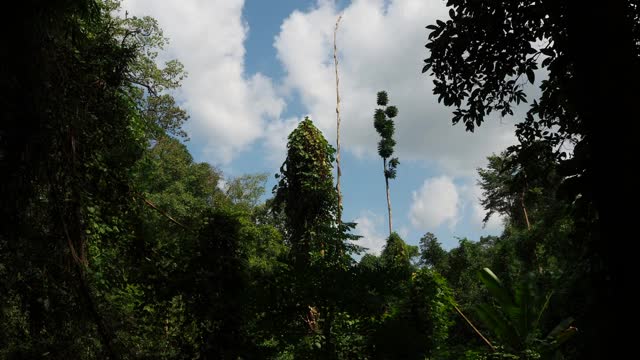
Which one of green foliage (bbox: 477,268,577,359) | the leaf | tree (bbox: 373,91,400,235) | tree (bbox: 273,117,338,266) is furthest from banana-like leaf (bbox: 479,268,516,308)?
tree (bbox: 373,91,400,235)

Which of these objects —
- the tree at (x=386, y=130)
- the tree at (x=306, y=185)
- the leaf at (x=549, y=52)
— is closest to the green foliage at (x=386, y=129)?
the tree at (x=386, y=130)

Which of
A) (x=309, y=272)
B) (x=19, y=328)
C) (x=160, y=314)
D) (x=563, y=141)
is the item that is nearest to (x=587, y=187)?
(x=563, y=141)

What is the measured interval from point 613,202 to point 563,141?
276 cm

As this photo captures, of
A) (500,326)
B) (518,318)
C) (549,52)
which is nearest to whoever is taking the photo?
(549,52)

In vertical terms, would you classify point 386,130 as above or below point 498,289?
above

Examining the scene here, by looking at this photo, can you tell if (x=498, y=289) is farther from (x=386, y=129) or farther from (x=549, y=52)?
(x=386, y=129)

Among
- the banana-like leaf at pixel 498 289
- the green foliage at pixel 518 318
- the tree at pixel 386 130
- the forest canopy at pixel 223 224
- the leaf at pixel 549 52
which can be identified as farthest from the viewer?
the tree at pixel 386 130

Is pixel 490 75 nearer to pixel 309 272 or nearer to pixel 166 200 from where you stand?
pixel 309 272

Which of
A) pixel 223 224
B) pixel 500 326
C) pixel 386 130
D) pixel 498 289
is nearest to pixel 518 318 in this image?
pixel 500 326

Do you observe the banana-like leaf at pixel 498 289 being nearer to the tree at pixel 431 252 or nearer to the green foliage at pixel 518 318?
the green foliage at pixel 518 318

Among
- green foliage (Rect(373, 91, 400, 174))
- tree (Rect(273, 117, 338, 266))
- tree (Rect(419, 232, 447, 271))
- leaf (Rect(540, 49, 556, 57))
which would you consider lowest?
leaf (Rect(540, 49, 556, 57))

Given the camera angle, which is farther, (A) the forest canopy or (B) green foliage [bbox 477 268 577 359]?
(B) green foliage [bbox 477 268 577 359]

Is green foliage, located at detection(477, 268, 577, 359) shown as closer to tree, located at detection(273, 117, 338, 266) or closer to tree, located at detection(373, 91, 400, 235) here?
tree, located at detection(273, 117, 338, 266)

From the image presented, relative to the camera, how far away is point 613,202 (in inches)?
92.8
